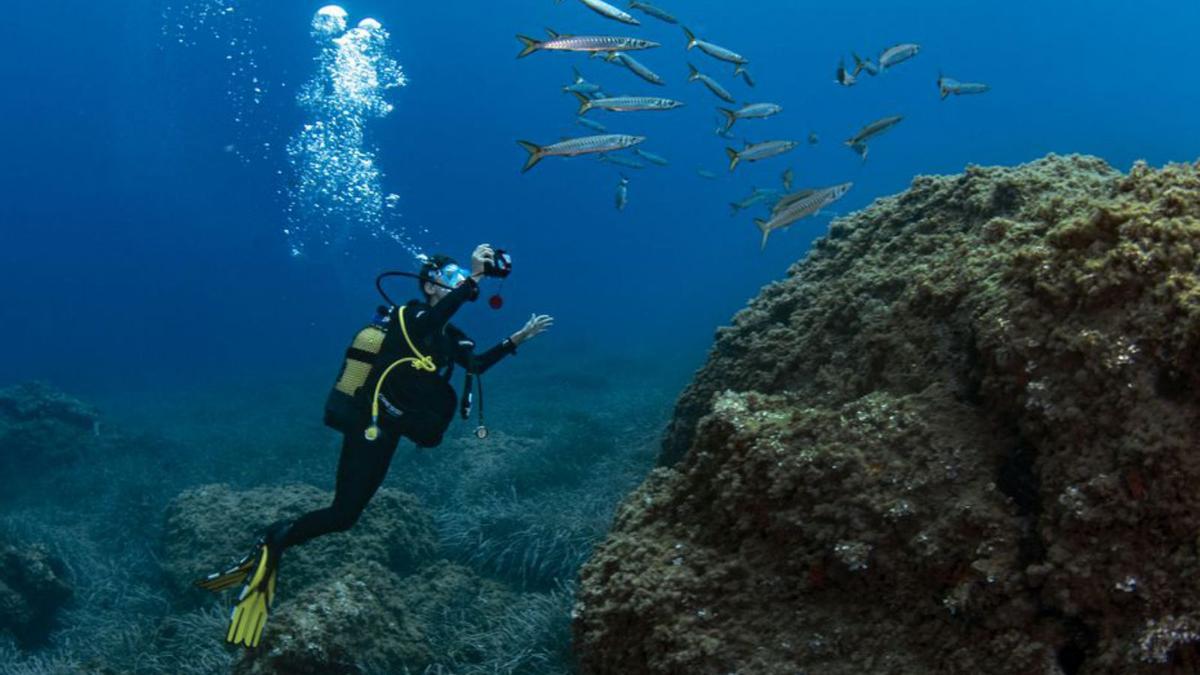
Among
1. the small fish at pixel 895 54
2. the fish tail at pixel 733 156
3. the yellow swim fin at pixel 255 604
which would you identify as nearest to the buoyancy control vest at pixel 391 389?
the yellow swim fin at pixel 255 604

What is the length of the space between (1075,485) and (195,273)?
117m

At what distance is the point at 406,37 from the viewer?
93688 millimetres

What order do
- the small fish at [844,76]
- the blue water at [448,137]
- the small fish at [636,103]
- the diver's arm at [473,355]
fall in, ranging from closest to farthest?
the diver's arm at [473,355]
the small fish at [636,103]
the small fish at [844,76]
the blue water at [448,137]

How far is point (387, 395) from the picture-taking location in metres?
5.85

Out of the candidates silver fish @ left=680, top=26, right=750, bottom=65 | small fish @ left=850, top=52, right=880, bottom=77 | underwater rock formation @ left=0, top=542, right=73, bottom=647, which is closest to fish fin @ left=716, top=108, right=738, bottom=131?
silver fish @ left=680, top=26, right=750, bottom=65

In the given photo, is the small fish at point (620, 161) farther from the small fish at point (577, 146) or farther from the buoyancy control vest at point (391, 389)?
the buoyancy control vest at point (391, 389)

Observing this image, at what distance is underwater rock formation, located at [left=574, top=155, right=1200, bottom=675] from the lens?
2.24 m

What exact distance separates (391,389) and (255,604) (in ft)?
6.47

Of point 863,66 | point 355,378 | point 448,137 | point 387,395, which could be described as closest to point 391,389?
point 387,395

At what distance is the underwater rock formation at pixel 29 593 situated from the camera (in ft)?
28.5

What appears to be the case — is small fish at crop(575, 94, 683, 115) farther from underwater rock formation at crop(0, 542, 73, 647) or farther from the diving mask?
underwater rock formation at crop(0, 542, 73, 647)

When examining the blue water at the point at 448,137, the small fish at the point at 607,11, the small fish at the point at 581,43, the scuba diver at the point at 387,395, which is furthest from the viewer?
the blue water at the point at 448,137

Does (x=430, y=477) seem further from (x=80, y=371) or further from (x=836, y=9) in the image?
(x=836, y=9)

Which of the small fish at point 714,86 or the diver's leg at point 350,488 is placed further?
the small fish at point 714,86
